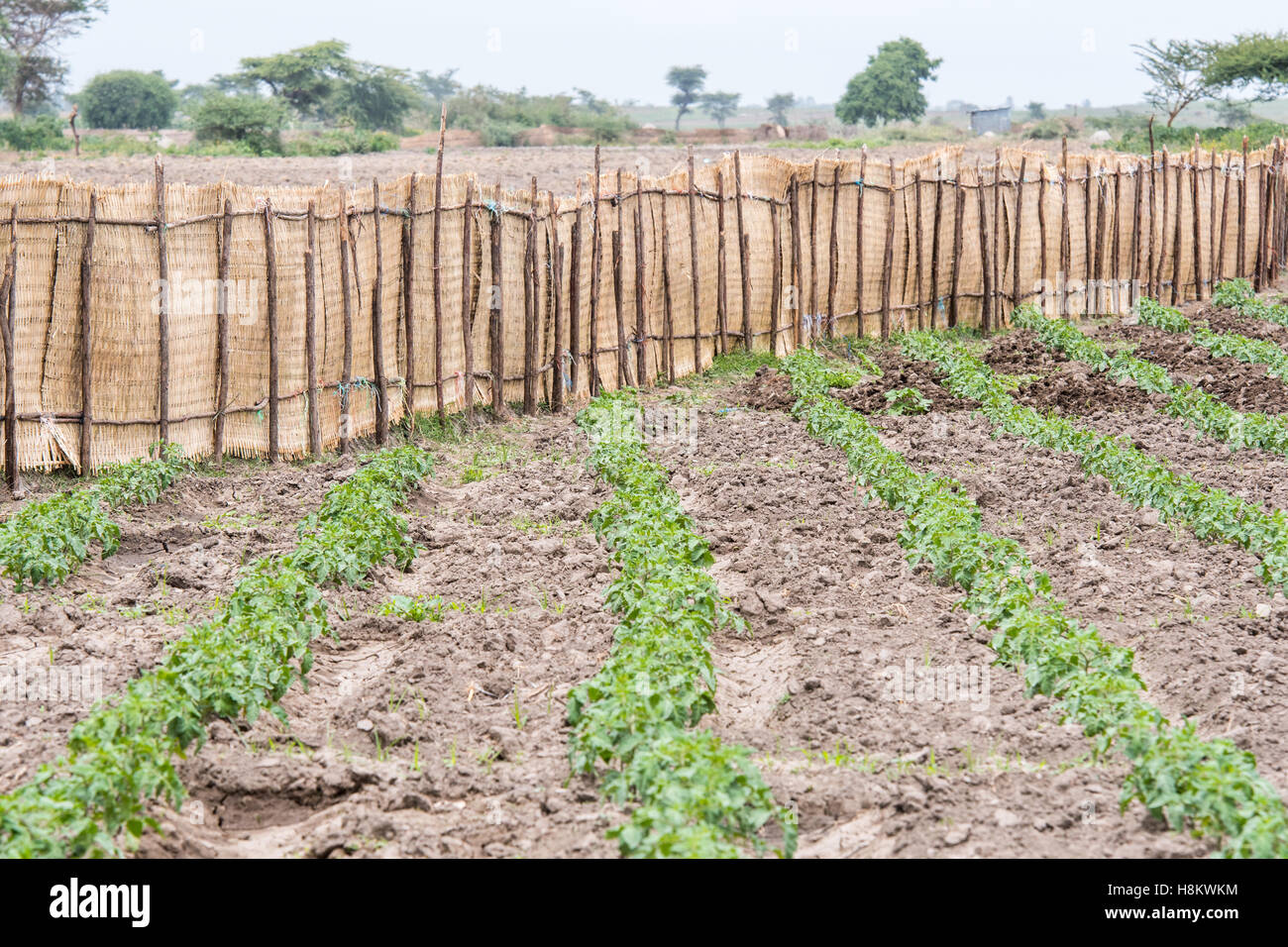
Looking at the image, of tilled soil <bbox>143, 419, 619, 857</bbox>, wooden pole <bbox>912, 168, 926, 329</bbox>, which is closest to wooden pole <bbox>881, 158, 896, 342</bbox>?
wooden pole <bbox>912, 168, 926, 329</bbox>

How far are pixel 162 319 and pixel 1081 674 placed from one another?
766cm

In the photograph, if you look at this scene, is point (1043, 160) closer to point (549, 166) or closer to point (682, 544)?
point (682, 544)

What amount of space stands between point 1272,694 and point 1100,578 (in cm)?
178

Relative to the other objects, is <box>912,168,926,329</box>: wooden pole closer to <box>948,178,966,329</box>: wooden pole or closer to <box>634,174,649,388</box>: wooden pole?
<box>948,178,966,329</box>: wooden pole

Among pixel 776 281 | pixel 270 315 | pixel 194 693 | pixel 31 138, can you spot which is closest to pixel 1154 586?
pixel 194 693

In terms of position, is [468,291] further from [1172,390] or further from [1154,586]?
[1172,390]

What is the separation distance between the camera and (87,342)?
1008 centimetres

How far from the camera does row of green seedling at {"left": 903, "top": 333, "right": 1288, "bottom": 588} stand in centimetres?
832

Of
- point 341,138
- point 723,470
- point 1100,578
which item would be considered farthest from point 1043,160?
point 341,138

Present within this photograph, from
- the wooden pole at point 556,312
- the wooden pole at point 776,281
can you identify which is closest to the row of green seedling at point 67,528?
the wooden pole at point 556,312

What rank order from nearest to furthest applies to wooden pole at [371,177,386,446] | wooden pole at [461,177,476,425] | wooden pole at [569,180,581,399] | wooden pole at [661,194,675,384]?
1. wooden pole at [371,177,386,446]
2. wooden pole at [461,177,476,425]
3. wooden pole at [569,180,581,399]
4. wooden pole at [661,194,675,384]

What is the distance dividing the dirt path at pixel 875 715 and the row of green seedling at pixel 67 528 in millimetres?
4163

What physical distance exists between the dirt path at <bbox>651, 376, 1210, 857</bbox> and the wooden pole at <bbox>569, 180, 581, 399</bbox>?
3936mm

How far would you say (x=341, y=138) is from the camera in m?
44.2
